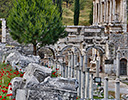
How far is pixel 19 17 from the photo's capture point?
20750 millimetres

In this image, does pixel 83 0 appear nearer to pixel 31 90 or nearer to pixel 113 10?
pixel 113 10

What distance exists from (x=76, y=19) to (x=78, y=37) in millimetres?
9652

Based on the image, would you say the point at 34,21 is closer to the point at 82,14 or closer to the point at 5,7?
the point at 5,7

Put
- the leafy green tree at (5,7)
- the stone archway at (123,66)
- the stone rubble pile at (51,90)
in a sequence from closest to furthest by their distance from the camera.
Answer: the stone rubble pile at (51,90), the stone archway at (123,66), the leafy green tree at (5,7)

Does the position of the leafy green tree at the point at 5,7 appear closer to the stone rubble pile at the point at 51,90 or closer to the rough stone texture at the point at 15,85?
the rough stone texture at the point at 15,85

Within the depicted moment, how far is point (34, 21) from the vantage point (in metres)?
20.7

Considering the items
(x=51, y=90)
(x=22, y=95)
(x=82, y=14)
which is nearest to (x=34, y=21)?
(x=22, y=95)

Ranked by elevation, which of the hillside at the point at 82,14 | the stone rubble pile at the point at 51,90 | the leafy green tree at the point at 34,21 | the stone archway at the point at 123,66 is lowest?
the stone archway at the point at 123,66

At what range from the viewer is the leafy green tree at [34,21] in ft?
66.2

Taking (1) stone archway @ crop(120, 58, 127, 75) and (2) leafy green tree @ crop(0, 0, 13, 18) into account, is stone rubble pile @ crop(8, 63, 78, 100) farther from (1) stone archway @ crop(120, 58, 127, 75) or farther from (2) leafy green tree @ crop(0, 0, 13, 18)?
(2) leafy green tree @ crop(0, 0, 13, 18)

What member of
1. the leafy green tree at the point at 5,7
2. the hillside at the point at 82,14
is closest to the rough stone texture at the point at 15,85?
the leafy green tree at the point at 5,7

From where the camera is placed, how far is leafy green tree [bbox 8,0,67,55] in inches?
795

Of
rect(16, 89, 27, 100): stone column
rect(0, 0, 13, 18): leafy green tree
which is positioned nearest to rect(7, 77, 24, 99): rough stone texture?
rect(16, 89, 27, 100): stone column

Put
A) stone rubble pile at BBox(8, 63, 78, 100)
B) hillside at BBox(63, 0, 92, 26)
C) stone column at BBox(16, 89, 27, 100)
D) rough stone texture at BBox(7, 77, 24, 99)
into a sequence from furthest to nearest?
hillside at BBox(63, 0, 92, 26) → rough stone texture at BBox(7, 77, 24, 99) → stone column at BBox(16, 89, 27, 100) → stone rubble pile at BBox(8, 63, 78, 100)
